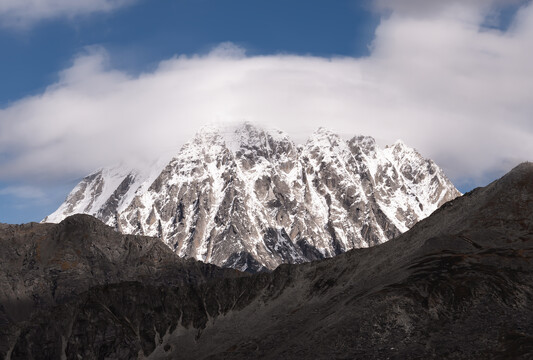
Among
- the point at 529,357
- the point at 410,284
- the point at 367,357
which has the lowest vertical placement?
the point at 529,357

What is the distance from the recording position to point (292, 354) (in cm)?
19838

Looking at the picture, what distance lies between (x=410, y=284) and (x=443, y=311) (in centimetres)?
1348

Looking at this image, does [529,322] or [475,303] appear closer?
[529,322]

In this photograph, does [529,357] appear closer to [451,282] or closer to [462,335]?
[462,335]

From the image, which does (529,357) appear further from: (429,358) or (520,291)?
(520,291)

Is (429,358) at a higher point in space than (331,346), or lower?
A: lower

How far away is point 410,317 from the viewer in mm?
186000

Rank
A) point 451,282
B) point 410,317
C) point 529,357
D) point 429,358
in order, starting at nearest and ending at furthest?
point 529,357, point 429,358, point 410,317, point 451,282

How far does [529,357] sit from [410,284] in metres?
46.2

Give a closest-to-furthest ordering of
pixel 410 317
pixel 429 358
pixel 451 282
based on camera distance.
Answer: pixel 429 358, pixel 410 317, pixel 451 282

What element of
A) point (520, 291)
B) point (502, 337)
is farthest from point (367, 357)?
point (520, 291)

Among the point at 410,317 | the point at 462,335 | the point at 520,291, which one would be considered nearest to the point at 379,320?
the point at 410,317

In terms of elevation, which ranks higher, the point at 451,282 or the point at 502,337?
the point at 451,282

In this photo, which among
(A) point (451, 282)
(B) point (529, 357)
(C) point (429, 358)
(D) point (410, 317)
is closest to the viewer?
(B) point (529, 357)
